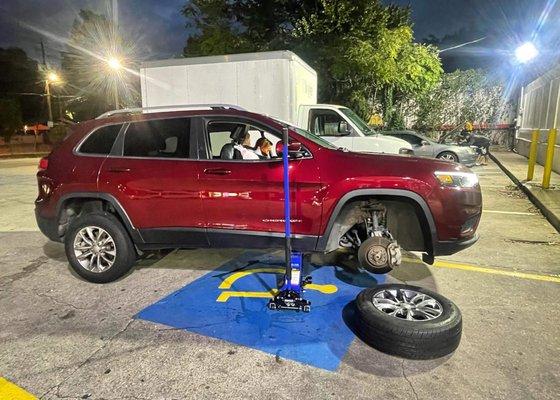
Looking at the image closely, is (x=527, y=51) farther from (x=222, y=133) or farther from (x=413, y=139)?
(x=222, y=133)

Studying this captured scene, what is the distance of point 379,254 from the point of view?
12.1 feet

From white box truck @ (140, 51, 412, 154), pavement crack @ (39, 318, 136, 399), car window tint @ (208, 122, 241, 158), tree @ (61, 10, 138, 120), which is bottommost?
pavement crack @ (39, 318, 136, 399)

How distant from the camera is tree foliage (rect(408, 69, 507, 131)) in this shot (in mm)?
21344

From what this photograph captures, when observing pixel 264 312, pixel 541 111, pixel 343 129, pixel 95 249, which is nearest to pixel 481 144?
pixel 541 111

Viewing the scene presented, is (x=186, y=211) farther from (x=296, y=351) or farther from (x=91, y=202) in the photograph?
(x=296, y=351)

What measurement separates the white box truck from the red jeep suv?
3379 millimetres

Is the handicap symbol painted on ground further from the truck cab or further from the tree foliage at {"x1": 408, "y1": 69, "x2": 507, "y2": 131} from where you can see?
the tree foliage at {"x1": 408, "y1": 69, "x2": 507, "y2": 131}

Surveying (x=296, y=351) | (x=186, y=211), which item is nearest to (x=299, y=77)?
(x=186, y=211)

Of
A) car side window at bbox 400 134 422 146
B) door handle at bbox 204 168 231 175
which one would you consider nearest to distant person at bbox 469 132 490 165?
car side window at bbox 400 134 422 146

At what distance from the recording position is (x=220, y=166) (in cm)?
399

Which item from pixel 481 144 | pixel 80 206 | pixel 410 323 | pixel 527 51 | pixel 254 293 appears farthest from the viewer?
pixel 481 144

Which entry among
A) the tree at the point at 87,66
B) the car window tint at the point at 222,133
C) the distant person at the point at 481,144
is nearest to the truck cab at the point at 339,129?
the car window tint at the point at 222,133

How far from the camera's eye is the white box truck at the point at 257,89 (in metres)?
7.95

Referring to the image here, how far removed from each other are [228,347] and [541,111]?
1547 centimetres
